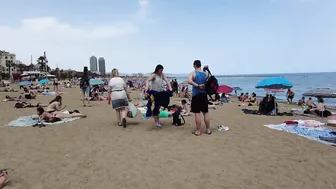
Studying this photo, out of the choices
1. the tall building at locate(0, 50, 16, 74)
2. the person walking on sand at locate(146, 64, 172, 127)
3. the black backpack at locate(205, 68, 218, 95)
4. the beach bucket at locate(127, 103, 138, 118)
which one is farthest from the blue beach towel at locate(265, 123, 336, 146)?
the tall building at locate(0, 50, 16, 74)

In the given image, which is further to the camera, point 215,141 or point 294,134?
point 294,134

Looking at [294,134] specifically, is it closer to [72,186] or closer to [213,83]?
[213,83]

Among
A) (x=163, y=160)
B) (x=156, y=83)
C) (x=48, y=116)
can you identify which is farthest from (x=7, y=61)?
(x=163, y=160)

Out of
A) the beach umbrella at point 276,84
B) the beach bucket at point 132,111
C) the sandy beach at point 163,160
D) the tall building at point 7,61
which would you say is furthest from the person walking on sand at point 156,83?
the tall building at point 7,61

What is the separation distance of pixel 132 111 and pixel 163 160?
352cm

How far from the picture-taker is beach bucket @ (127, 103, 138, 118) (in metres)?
7.00

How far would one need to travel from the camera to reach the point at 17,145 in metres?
4.52

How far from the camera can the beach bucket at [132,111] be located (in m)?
7.00

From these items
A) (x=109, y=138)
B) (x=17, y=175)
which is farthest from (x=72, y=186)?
(x=109, y=138)

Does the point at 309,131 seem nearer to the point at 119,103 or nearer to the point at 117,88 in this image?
the point at 119,103

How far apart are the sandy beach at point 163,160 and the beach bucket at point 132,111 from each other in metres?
1.38

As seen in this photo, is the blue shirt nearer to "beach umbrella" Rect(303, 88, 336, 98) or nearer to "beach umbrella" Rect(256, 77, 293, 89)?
"beach umbrella" Rect(256, 77, 293, 89)

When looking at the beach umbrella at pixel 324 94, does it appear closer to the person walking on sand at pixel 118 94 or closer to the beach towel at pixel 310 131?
the beach towel at pixel 310 131

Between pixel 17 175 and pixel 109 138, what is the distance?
1.97 m
